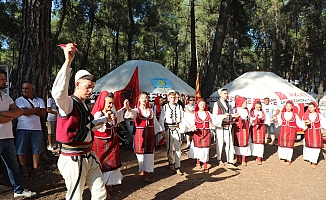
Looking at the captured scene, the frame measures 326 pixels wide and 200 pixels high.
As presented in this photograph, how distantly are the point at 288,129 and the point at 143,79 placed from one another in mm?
6211

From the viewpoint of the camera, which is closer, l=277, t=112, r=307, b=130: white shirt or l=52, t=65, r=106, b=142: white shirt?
l=52, t=65, r=106, b=142: white shirt

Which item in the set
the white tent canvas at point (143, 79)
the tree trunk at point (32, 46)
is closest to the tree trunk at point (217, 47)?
the white tent canvas at point (143, 79)

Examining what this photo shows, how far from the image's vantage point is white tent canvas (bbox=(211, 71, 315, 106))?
11367mm

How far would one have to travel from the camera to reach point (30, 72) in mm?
4852

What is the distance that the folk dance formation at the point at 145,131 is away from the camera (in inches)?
94.8

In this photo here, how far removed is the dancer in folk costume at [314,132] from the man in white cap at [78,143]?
554 cm

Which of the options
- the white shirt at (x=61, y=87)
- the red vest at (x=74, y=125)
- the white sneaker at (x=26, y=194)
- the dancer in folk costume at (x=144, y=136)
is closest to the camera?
the white shirt at (x=61, y=87)

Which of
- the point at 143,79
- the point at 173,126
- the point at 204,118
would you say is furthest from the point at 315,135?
the point at 143,79

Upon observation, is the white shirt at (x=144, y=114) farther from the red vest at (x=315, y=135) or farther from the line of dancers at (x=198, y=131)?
the red vest at (x=315, y=135)

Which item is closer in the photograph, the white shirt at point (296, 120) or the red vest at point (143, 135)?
the red vest at point (143, 135)

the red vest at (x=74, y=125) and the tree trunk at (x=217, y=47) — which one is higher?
the tree trunk at (x=217, y=47)

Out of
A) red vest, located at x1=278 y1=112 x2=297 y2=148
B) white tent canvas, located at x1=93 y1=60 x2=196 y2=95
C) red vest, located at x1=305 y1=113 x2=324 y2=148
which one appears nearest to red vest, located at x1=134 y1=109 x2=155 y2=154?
red vest, located at x1=278 y1=112 x2=297 y2=148

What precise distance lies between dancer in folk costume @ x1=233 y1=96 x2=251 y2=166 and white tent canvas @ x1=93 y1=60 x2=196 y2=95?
4.58 m

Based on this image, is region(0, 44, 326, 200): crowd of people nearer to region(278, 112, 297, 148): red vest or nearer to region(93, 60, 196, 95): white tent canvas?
region(278, 112, 297, 148): red vest
